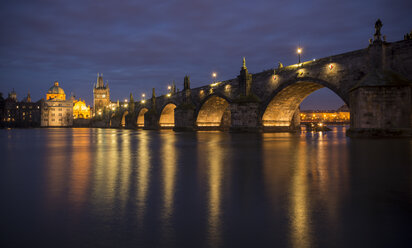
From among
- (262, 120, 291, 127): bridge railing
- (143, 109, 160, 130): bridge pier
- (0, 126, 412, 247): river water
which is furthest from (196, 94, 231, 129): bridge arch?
(0, 126, 412, 247): river water

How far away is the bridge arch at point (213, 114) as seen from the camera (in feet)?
174

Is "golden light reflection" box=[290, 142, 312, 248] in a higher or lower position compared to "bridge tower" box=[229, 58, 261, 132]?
lower

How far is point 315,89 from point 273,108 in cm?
570

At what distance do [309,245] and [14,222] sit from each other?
154 inches

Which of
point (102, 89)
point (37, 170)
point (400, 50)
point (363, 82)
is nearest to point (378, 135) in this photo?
point (363, 82)

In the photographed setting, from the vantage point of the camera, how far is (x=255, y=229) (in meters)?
4.02

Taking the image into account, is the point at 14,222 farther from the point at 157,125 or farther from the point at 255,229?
the point at 157,125

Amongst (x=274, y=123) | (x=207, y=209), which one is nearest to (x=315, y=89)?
(x=274, y=123)

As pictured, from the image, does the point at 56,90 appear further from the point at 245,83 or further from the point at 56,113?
the point at 245,83

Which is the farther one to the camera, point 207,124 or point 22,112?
point 22,112

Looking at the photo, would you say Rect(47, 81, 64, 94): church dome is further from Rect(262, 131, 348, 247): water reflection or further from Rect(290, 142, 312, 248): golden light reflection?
Rect(290, 142, 312, 248): golden light reflection

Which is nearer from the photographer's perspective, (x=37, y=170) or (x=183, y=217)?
(x=183, y=217)

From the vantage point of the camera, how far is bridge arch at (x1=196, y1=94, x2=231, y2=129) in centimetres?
5316

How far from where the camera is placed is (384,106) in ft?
75.8
